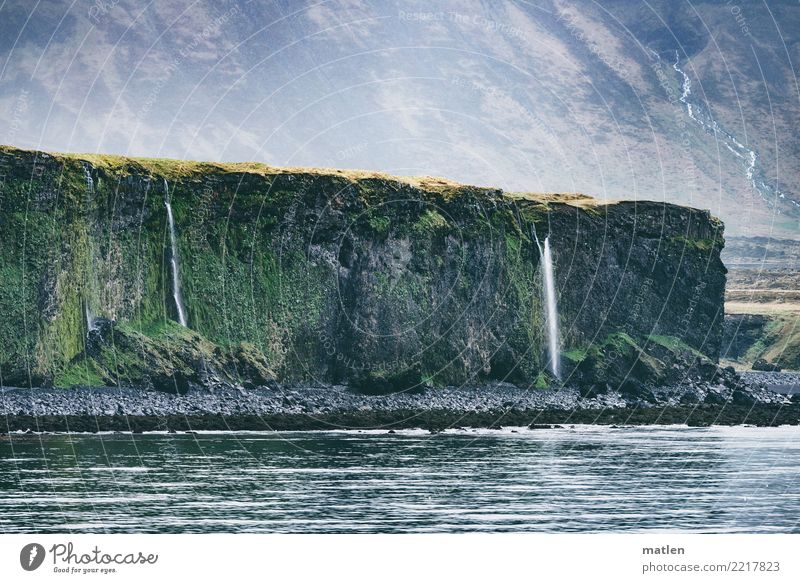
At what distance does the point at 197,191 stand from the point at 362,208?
18.1 metres

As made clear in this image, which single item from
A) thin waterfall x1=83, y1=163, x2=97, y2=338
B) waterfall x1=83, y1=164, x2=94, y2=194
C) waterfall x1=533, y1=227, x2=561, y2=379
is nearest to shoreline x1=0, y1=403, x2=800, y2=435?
waterfall x1=533, y1=227, x2=561, y2=379

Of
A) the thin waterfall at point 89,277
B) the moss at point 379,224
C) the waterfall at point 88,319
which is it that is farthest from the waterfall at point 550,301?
the waterfall at point 88,319

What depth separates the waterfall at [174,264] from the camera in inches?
6093

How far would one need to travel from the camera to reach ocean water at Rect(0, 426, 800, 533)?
2544 inches

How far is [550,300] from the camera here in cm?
18212

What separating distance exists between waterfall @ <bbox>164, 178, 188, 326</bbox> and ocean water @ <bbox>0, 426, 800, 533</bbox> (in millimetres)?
43434

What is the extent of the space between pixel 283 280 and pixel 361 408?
22.2 meters

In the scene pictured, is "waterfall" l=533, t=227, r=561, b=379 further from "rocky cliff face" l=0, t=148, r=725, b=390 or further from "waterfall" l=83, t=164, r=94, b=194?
"waterfall" l=83, t=164, r=94, b=194

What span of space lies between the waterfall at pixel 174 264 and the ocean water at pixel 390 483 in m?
43.4

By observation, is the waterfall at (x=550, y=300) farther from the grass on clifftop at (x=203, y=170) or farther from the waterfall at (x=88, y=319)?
the waterfall at (x=88, y=319)

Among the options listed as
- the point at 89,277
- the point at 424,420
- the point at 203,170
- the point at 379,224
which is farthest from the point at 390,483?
the point at 203,170

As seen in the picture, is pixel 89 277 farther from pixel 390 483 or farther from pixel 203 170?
pixel 390 483

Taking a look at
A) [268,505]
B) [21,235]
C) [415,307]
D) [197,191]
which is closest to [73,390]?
[21,235]

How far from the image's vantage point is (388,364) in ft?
520
